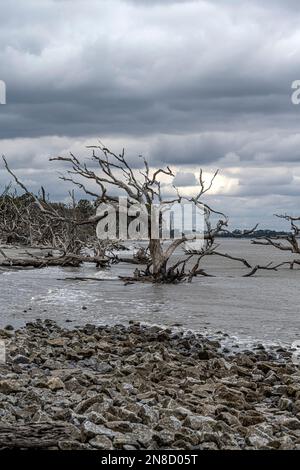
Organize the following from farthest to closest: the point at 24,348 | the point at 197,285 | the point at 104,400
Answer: the point at 197,285 < the point at 24,348 < the point at 104,400

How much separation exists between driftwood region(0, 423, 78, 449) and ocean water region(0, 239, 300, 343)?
8331 millimetres

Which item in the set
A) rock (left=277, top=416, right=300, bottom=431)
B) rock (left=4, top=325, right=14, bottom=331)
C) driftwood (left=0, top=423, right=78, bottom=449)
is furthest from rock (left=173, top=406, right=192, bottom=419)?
rock (left=4, top=325, right=14, bottom=331)

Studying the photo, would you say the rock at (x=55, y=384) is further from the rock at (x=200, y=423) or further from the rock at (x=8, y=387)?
the rock at (x=200, y=423)

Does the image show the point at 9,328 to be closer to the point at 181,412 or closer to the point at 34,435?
the point at 181,412

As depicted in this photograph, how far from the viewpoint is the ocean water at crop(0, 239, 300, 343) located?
16188 mm

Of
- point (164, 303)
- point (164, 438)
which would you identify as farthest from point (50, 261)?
point (164, 438)

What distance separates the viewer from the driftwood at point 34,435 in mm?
5616

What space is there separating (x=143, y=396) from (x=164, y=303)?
1281 centimetres

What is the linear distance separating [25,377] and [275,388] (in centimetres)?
328

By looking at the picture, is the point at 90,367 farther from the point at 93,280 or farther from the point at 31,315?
the point at 93,280

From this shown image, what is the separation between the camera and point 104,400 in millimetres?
7363

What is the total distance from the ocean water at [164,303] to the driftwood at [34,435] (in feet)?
27.3

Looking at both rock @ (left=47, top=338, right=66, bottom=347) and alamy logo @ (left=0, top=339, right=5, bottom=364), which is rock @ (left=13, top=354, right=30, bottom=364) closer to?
alamy logo @ (left=0, top=339, right=5, bottom=364)

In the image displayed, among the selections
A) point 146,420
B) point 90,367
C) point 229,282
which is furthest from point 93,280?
point 146,420
